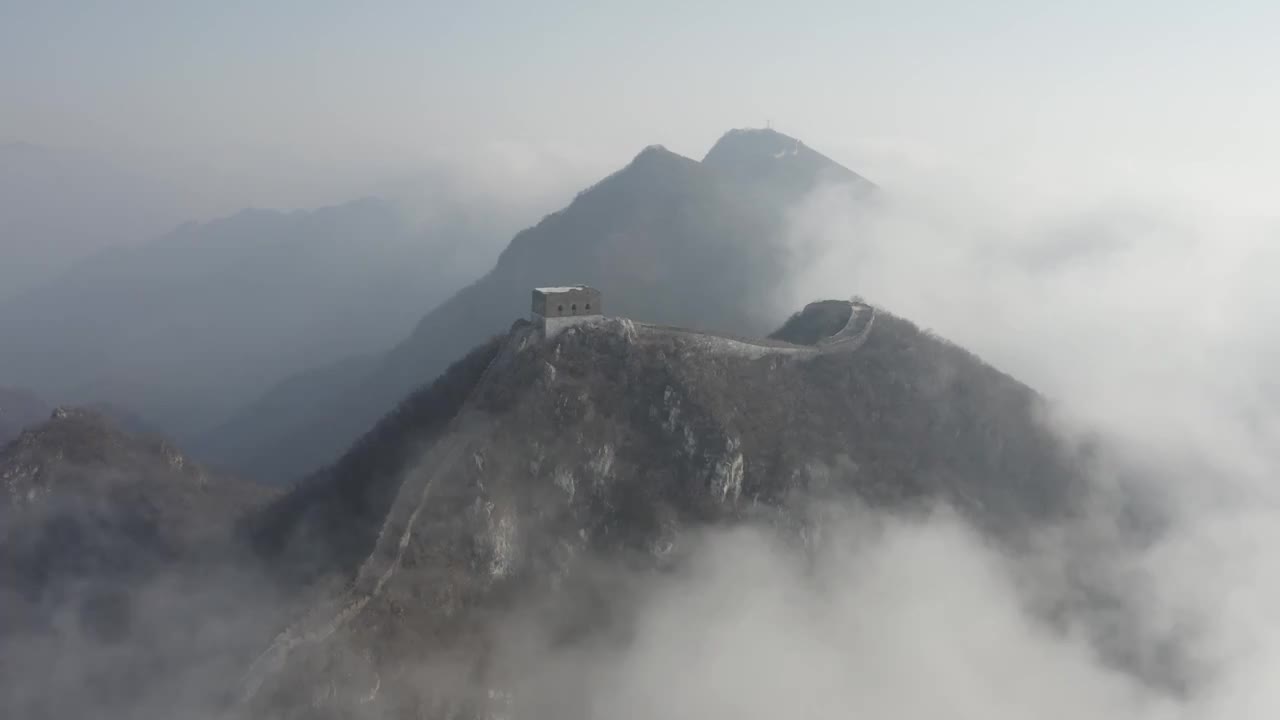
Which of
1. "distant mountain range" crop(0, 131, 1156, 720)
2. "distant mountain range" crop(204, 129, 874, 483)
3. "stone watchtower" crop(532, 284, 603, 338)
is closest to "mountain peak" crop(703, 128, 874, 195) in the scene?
"distant mountain range" crop(204, 129, 874, 483)

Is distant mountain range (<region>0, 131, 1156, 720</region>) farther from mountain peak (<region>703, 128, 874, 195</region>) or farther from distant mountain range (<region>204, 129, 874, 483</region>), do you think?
mountain peak (<region>703, 128, 874, 195</region>)

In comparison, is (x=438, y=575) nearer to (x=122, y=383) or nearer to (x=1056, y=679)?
(x=1056, y=679)

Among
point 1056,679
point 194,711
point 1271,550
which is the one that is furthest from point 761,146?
point 194,711

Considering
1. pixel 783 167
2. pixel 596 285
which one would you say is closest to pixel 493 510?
pixel 596 285

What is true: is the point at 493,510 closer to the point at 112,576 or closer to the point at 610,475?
the point at 610,475

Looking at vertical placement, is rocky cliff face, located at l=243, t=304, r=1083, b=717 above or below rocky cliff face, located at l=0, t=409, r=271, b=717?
above

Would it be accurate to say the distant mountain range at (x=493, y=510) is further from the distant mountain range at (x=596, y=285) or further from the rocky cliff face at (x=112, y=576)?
the distant mountain range at (x=596, y=285)
